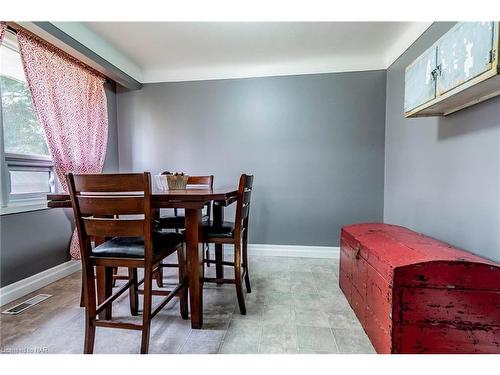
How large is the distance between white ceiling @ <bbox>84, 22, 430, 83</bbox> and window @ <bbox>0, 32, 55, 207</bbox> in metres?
0.74

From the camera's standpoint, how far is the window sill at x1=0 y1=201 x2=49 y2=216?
184 cm

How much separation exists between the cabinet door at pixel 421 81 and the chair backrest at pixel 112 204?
1.71 m

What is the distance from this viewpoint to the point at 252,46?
2.48 m

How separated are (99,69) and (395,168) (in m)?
3.31

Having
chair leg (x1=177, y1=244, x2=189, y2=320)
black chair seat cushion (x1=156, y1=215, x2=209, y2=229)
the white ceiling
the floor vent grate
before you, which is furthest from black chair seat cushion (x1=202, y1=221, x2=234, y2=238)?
the white ceiling

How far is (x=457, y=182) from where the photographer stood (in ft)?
5.17

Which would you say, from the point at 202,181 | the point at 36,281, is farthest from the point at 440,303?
the point at 36,281

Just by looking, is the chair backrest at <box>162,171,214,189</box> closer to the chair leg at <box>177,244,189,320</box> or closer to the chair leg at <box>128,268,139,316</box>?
the chair leg at <box>177,244,189,320</box>

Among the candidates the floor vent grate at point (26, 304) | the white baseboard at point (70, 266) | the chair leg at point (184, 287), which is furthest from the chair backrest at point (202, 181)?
the floor vent grate at point (26, 304)

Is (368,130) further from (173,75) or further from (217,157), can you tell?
(173,75)

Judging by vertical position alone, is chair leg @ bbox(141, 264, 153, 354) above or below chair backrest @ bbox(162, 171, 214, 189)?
below

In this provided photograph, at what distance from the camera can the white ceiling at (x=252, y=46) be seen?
216 centimetres

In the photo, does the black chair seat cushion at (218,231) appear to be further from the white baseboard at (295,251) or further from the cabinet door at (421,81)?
the cabinet door at (421,81)
